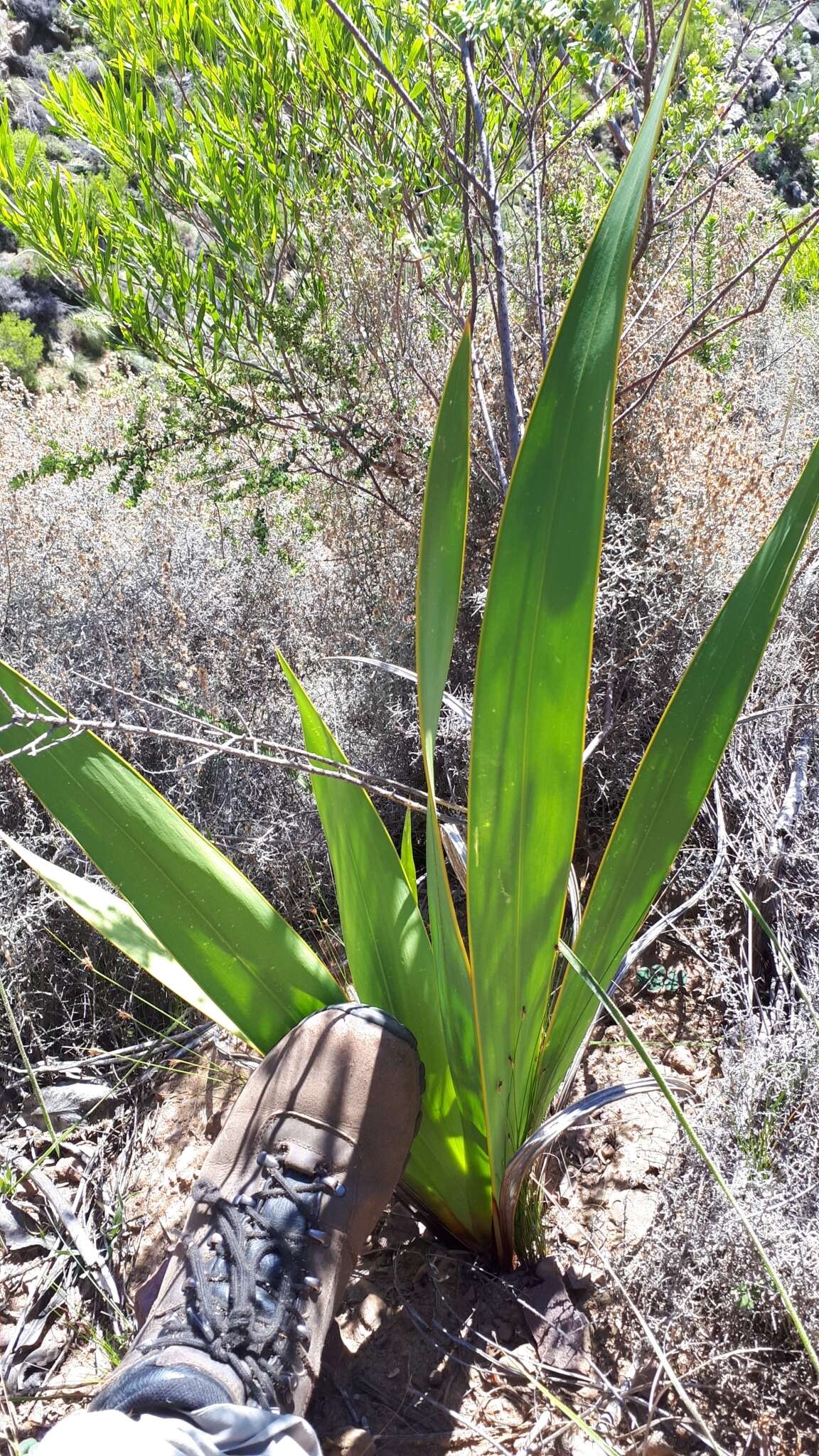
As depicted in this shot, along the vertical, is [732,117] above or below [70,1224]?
above

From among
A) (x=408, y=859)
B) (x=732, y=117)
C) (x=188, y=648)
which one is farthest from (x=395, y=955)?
(x=732, y=117)

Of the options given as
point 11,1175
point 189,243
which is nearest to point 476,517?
point 11,1175

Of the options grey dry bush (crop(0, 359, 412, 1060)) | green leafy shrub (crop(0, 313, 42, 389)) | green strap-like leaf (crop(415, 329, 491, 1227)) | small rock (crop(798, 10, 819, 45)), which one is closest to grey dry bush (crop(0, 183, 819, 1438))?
grey dry bush (crop(0, 359, 412, 1060))

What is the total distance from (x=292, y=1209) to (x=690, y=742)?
1.97ft

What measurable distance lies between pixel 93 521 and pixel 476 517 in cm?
114

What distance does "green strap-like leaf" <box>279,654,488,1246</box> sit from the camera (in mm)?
896

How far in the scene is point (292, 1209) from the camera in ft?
2.79

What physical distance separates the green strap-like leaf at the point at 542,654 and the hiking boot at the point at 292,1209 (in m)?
0.16

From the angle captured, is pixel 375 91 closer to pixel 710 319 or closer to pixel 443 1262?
pixel 710 319

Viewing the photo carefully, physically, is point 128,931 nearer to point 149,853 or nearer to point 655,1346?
point 149,853

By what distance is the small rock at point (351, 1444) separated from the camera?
2.68ft

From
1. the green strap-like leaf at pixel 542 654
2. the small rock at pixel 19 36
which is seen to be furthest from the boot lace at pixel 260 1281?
the small rock at pixel 19 36

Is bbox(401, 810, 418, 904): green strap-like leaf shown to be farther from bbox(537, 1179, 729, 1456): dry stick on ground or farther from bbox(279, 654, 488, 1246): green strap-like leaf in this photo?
bbox(537, 1179, 729, 1456): dry stick on ground

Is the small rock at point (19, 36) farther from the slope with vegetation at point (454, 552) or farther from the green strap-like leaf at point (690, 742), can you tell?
the green strap-like leaf at point (690, 742)
